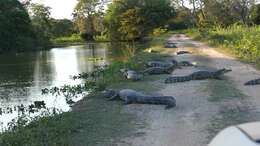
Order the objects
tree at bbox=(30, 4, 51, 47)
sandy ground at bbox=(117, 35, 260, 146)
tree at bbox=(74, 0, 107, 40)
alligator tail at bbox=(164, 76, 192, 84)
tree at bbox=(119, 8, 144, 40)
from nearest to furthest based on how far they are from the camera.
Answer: sandy ground at bbox=(117, 35, 260, 146) < alligator tail at bbox=(164, 76, 192, 84) < tree at bbox=(119, 8, 144, 40) < tree at bbox=(30, 4, 51, 47) < tree at bbox=(74, 0, 107, 40)

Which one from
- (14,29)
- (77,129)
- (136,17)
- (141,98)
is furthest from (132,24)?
(77,129)

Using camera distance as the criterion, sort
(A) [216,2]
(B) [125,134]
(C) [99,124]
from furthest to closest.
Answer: (A) [216,2], (C) [99,124], (B) [125,134]

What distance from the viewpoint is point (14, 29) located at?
67.9 metres

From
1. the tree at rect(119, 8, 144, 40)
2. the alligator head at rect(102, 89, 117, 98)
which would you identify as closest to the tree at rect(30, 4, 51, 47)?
the tree at rect(119, 8, 144, 40)

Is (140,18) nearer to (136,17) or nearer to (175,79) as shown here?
(136,17)

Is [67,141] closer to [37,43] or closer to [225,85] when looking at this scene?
[225,85]

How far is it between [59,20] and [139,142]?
350 ft

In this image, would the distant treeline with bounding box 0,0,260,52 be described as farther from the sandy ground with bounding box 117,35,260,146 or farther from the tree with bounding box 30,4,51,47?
the sandy ground with bounding box 117,35,260,146

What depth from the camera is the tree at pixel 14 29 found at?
6412 centimetres

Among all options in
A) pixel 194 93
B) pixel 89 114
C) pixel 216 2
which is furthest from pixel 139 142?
pixel 216 2

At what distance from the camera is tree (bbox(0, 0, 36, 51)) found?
64125 millimetres

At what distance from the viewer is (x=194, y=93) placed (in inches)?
525

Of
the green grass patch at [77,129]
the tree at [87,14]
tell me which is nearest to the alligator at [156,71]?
the green grass patch at [77,129]

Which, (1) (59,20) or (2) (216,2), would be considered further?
(1) (59,20)
